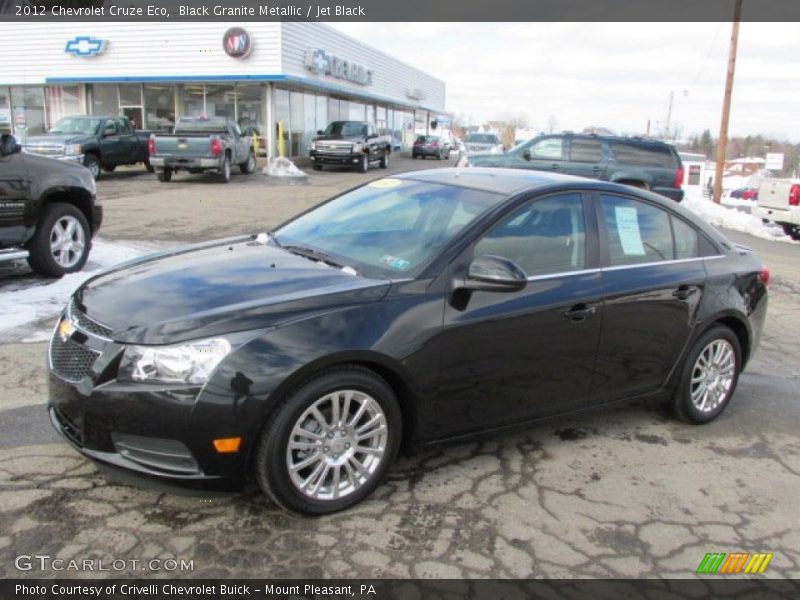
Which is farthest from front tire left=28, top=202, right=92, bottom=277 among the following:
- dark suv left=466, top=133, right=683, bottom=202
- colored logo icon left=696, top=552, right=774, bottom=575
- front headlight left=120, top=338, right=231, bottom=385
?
dark suv left=466, top=133, right=683, bottom=202

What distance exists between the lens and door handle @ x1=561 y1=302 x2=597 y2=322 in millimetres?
3883

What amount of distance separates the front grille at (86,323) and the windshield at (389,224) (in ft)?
4.04

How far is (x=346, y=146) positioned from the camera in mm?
27828

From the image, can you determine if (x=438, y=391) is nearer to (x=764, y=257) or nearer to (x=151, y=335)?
(x=151, y=335)

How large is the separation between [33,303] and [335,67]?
30360 millimetres

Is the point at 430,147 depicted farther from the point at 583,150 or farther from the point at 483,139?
the point at 583,150

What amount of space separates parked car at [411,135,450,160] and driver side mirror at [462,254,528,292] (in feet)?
128

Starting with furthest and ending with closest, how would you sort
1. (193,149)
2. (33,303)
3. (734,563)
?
1. (193,149)
2. (33,303)
3. (734,563)

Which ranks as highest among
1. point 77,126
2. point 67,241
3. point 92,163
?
point 77,126

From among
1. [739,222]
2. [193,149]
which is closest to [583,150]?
[739,222]

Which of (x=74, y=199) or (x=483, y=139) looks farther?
(x=483, y=139)

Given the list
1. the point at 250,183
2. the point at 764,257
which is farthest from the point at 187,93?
the point at 764,257

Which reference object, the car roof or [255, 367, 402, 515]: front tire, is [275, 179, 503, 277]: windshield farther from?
[255, 367, 402, 515]: front tire

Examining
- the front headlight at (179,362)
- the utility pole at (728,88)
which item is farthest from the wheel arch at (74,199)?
the utility pole at (728,88)
